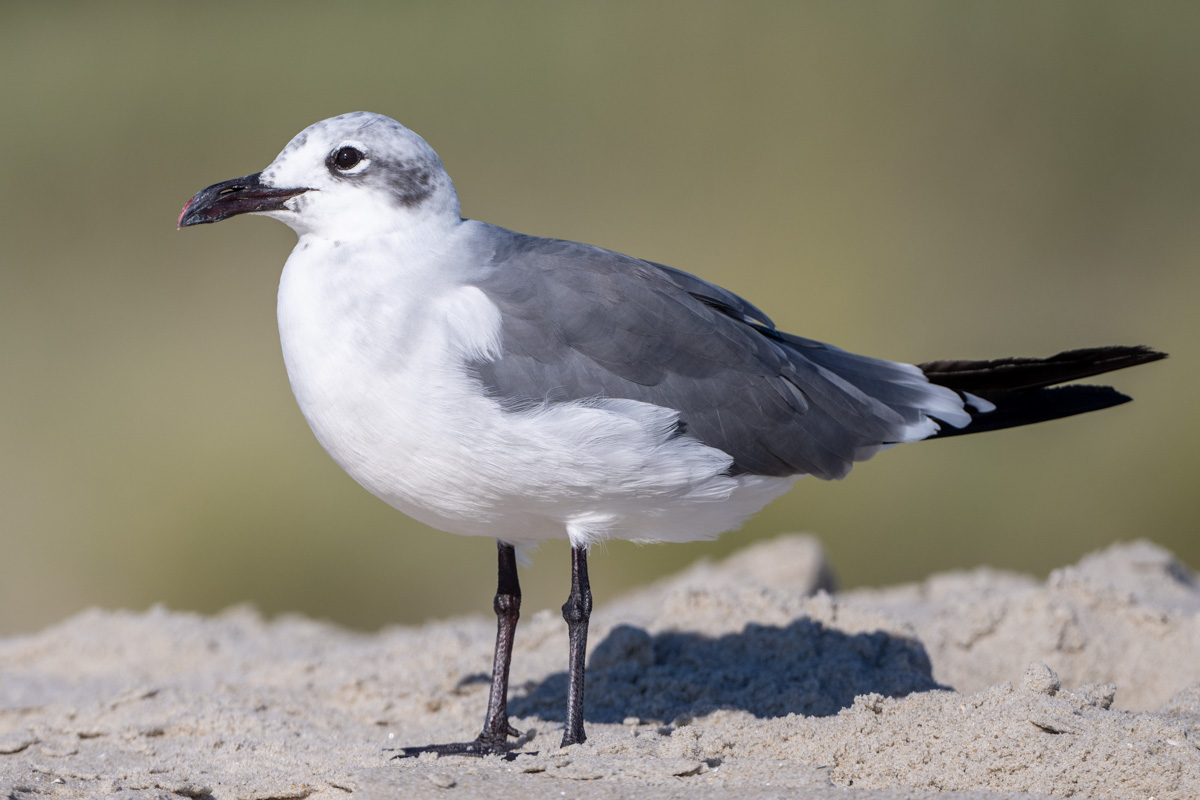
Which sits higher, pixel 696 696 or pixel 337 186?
pixel 337 186

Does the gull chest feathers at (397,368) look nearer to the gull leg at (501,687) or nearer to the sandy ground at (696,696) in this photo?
the gull leg at (501,687)

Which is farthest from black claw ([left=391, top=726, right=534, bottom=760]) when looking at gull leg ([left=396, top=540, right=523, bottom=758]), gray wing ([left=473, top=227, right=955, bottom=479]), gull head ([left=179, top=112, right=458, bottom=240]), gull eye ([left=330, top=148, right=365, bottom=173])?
gull eye ([left=330, top=148, right=365, bottom=173])

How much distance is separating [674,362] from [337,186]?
3.32 ft

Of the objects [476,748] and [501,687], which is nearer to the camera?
[476,748]

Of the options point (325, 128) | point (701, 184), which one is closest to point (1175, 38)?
point (701, 184)

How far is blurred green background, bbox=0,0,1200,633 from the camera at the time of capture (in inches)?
294

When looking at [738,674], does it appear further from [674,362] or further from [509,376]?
[509,376]

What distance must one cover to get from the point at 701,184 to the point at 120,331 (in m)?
4.09

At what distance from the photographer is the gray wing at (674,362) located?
323 cm

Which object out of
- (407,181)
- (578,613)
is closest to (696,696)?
(578,613)

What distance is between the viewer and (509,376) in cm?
315

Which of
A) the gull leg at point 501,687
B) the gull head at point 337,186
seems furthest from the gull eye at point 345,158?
the gull leg at point 501,687

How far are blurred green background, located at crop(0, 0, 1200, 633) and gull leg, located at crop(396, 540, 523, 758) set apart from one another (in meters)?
3.59

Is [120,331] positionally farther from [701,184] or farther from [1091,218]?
[1091,218]
